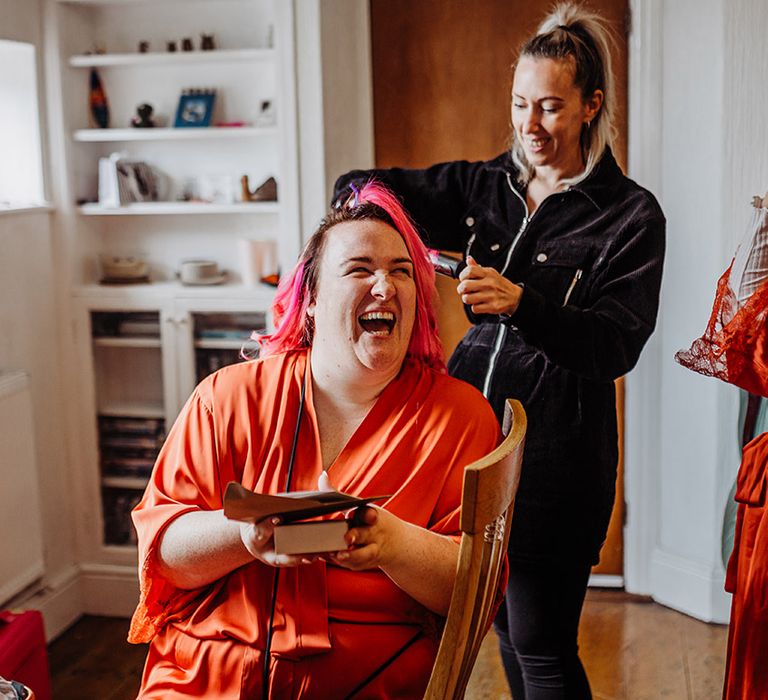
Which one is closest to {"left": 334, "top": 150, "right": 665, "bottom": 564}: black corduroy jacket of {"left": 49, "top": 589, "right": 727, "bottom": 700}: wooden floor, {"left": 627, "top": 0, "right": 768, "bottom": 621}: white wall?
{"left": 49, "top": 589, "right": 727, "bottom": 700}: wooden floor

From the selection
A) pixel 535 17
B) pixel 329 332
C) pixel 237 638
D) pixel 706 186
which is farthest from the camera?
pixel 535 17

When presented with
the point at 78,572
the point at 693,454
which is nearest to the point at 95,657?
the point at 78,572

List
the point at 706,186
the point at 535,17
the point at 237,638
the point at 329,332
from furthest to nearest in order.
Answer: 1. the point at 535,17
2. the point at 706,186
3. the point at 329,332
4. the point at 237,638

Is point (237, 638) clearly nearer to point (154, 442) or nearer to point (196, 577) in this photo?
point (196, 577)

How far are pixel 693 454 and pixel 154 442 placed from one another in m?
1.72

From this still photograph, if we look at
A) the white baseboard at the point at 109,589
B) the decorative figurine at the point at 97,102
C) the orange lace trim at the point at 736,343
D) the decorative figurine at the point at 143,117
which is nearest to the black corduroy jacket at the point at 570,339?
the orange lace trim at the point at 736,343

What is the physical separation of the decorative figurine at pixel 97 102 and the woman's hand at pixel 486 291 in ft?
6.43

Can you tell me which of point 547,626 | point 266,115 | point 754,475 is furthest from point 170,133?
point 754,475

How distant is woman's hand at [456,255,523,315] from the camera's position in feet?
5.72

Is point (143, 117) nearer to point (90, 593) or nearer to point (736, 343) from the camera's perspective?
point (90, 593)

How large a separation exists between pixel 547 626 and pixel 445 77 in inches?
76.6

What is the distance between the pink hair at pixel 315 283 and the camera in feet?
5.61

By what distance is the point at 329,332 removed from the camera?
167cm

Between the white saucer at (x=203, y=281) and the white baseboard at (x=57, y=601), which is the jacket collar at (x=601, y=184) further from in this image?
the white baseboard at (x=57, y=601)
